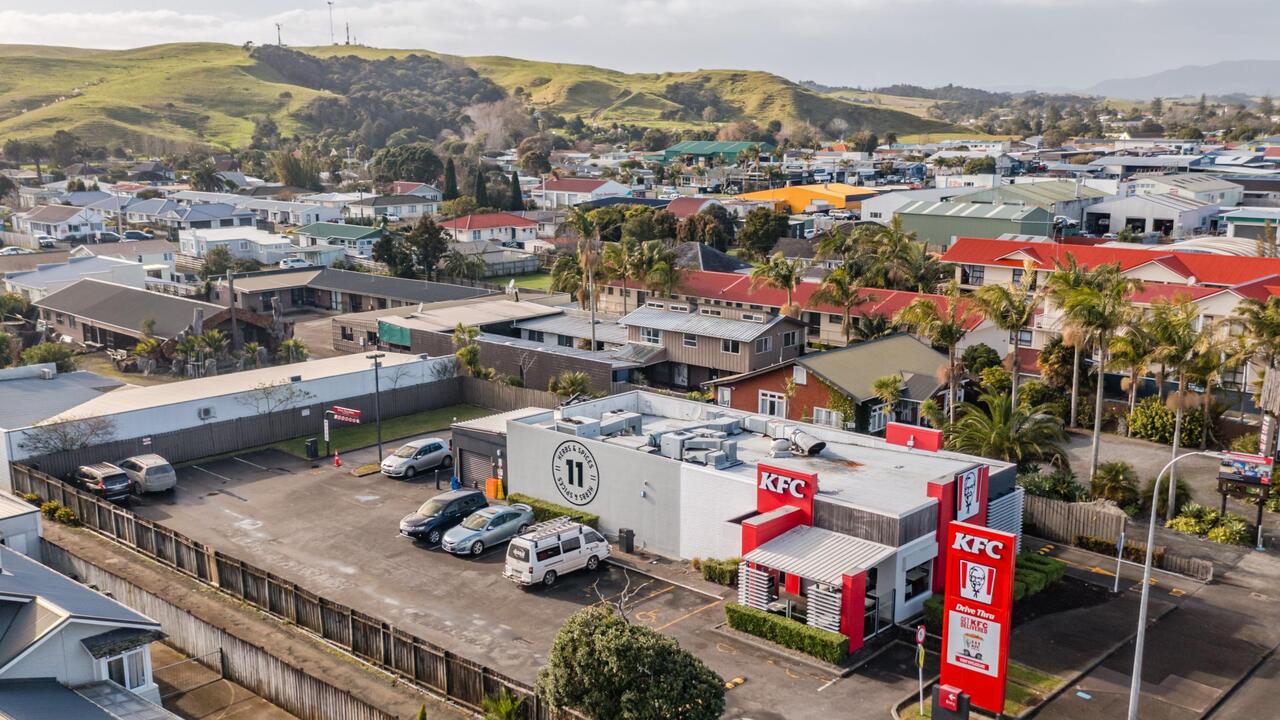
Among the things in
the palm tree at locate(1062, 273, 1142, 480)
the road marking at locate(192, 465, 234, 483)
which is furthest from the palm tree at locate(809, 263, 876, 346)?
the road marking at locate(192, 465, 234, 483)

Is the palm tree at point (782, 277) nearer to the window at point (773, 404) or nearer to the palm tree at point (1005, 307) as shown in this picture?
the window at point (773, 404)

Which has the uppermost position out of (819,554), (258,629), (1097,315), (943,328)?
(1097,315)

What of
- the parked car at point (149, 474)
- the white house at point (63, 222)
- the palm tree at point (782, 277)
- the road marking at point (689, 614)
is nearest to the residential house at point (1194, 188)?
the palm tree at point (782, 277)

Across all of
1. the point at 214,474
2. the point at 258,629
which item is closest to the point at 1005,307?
the point at 258,629

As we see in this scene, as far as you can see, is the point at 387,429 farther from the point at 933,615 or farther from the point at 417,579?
the point at 933,615

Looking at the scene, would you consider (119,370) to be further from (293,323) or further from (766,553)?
(766,553)

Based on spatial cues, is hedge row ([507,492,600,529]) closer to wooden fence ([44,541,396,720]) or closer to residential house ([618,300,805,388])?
wooden fence ([44,541,396,720])

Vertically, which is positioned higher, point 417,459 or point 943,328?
point 943,328

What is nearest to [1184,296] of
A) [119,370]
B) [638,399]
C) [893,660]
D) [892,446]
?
[892,446]
